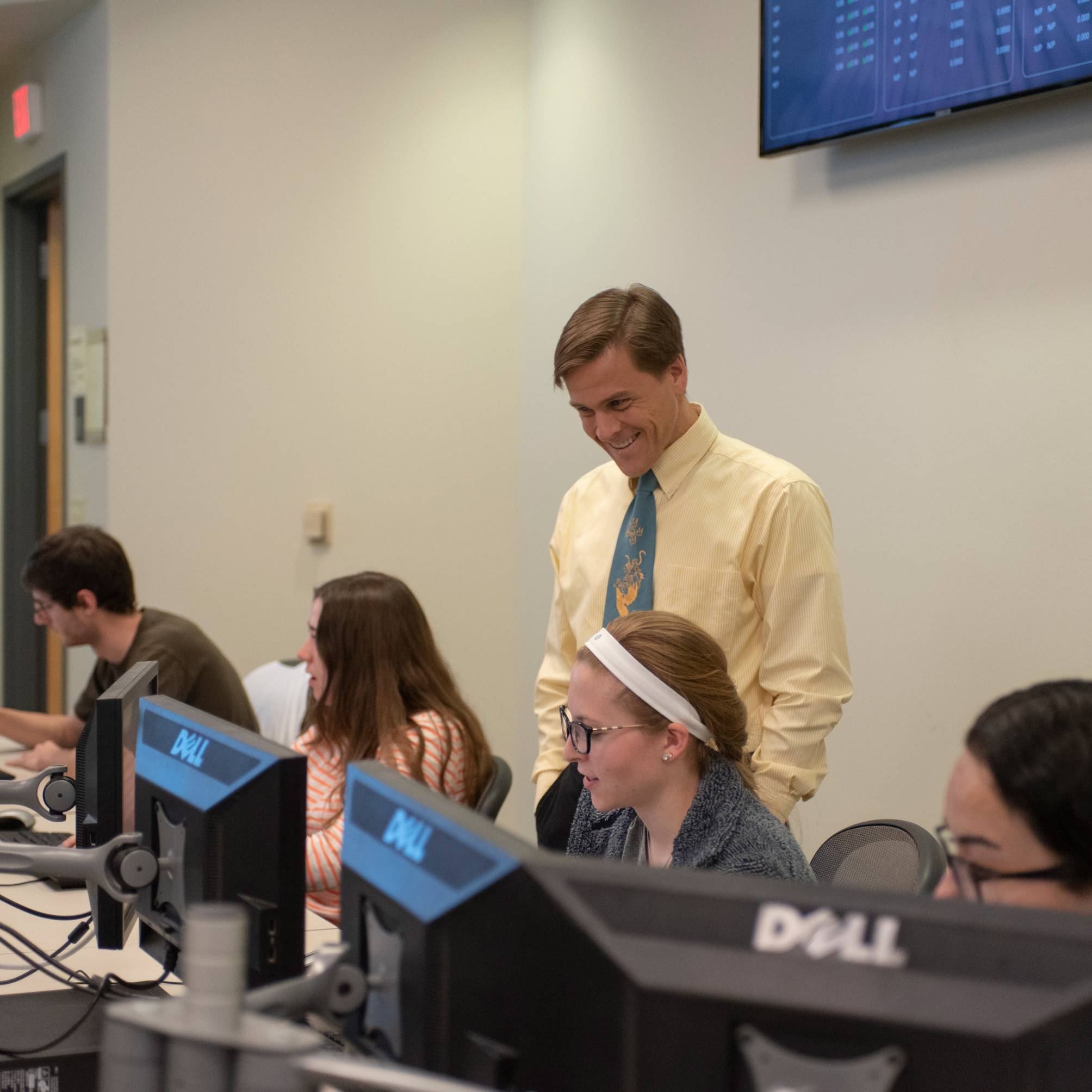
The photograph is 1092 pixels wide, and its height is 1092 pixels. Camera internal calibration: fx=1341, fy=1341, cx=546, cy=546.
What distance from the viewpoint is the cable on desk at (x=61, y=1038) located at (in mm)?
1390

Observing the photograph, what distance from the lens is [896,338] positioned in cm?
263

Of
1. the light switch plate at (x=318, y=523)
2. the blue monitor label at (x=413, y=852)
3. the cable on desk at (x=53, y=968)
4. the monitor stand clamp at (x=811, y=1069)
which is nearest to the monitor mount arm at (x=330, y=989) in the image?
the blue monitor label at (x=413, y=852)

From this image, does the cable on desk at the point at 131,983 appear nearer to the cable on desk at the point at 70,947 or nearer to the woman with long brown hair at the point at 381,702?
the cable on desk at the point at 70,947

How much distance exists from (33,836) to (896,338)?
6.04 ft

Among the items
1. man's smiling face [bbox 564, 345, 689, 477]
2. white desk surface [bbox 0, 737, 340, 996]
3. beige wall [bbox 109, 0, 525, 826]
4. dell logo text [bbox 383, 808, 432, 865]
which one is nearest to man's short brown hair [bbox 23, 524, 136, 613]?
beige wall [bbox 109, 0, 525, 826]

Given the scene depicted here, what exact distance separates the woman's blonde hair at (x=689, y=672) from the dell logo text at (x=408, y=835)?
2.62ft

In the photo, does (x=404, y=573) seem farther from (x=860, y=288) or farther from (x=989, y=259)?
(x=989, y=259)

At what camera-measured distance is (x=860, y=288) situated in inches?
107

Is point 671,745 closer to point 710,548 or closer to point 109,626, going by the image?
point 710,548

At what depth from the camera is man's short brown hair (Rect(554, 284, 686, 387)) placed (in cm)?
210

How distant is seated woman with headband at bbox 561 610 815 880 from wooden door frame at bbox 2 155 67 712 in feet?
12.0

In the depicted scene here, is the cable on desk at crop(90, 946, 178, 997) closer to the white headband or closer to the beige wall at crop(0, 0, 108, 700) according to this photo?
the white headband

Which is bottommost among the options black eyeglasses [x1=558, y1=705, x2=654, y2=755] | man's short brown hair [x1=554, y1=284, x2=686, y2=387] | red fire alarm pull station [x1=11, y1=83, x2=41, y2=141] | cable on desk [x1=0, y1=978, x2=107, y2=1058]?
cable on desk [x1=0, y1=978, x2=107, y2=1058]

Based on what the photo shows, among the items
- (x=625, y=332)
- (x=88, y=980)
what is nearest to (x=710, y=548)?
(x=625, y=332)
